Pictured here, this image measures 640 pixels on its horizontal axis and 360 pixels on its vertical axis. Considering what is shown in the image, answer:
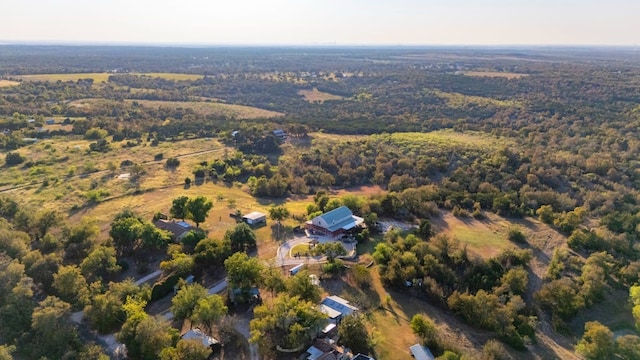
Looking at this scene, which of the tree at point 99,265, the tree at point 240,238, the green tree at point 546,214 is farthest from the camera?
the green tree at point 546,214

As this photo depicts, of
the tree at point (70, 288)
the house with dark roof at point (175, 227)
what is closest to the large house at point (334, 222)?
the house with dark roof at point (175, 227)

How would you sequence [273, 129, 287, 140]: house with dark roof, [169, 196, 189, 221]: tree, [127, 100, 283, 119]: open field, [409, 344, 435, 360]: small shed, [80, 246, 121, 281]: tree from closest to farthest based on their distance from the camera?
[409, 344, 435, 360]: small shed, [80, 246, 121, 281]: tree, [169, 196, 189, 221]: tree, [273, 129, 287, 140]: house with dark roof, [127, 100, 283, 119]: open field

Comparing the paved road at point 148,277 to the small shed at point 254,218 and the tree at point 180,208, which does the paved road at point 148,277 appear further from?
the small shed at point 254,218

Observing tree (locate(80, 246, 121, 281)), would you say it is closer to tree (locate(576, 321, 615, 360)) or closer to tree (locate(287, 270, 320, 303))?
tree (locate(287, 270, 320, 303))

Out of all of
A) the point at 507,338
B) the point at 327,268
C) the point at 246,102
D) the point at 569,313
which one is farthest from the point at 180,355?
the point at 246,102

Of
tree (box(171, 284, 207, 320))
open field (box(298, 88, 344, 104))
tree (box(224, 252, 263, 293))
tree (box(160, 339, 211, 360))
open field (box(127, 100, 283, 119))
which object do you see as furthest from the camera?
open field (box(298, 88, 344, 104))

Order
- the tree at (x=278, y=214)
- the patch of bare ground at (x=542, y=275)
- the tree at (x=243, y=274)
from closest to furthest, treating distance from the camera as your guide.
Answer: the patch of bare ground at (x=542, y=275) → the tree at (x=243, y=274) → the tree at (x=278, y=214)

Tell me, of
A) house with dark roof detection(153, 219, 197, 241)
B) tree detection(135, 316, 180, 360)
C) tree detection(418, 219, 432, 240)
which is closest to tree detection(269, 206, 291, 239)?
house with dark roof detection(153, 219, 197, 241)

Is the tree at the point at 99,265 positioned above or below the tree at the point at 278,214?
above
